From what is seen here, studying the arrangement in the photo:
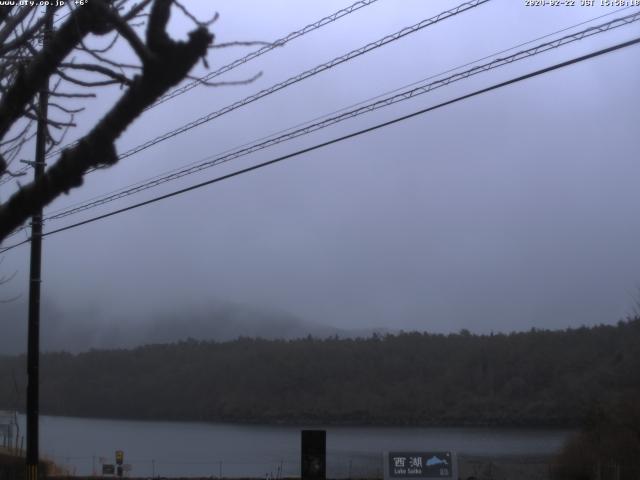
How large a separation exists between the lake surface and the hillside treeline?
2.71 metres

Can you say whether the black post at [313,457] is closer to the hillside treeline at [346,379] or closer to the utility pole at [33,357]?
the utility pole at [33,357]

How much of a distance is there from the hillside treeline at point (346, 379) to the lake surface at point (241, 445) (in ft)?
8.90

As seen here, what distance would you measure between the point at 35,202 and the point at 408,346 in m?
88.7

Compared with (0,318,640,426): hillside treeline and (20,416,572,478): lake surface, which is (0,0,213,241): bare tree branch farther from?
(0,318,640,426): hillside treeline

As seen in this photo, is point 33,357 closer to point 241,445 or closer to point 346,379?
point 241,445

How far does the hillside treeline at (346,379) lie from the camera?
223ft

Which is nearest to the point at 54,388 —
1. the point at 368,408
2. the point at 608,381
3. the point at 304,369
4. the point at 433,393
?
the point at 304,369

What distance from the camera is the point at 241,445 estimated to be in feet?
206

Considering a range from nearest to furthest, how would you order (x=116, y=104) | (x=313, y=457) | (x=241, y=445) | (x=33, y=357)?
(x=116, y=104)
(x=33, y=357)
(x=313, y=457)
(x=241, y=445)

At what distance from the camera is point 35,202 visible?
4.29 meters

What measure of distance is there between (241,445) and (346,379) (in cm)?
2391

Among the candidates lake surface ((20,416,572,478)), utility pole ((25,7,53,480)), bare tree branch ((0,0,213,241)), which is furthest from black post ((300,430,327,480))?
lake surface ((20,416,572,478))

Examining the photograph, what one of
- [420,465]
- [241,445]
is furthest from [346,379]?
[420,465]

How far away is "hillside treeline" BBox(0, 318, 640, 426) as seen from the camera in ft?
223
